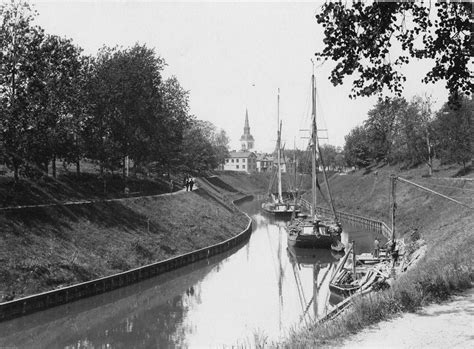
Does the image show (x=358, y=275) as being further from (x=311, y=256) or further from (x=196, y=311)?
(x=311, y=256)

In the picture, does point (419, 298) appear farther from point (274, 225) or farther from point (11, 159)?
Answer: point (274, 225)

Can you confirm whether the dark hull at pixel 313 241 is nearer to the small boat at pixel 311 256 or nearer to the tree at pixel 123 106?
the small boat at pixel 311 256

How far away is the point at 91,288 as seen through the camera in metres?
25.4

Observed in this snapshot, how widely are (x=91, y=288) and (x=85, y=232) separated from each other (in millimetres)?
6439

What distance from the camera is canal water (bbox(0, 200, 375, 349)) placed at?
814 inches

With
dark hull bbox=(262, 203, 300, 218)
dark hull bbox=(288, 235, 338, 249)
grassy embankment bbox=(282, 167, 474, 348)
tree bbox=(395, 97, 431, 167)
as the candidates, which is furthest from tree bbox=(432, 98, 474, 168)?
dark hull bbox=(262, 203, 300, 218)

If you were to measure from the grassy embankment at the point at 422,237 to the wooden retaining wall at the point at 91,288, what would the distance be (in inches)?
590

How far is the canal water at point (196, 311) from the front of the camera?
20.7 metres

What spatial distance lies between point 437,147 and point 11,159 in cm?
5860

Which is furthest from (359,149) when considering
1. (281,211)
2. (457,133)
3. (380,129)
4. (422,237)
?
(422,237)

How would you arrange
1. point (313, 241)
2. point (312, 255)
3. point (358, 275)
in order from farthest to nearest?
point (313, 241)
point (312, 255)
point (358, 275)

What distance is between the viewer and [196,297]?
28.2 meters

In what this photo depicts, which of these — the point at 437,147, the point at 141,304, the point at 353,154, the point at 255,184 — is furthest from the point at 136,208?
the point at 255,184

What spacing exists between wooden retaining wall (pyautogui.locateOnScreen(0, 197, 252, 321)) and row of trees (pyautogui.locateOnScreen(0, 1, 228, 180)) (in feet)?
31.8
